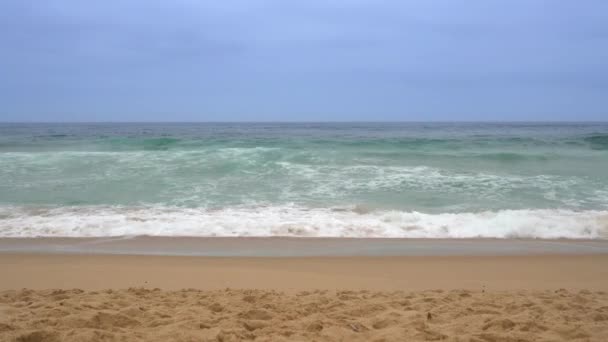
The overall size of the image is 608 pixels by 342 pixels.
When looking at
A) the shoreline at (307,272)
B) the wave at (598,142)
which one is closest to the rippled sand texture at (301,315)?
the shoreline at (307,272)

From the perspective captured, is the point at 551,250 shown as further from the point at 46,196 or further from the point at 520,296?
the point at 46,196

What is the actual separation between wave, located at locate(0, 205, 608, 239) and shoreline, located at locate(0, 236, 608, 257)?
26cm

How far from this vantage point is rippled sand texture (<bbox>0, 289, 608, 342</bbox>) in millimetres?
3273

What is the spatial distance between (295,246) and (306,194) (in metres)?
3.94

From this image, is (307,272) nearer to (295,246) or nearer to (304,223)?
(295,246)

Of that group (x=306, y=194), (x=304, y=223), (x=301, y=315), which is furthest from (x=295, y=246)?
(x=306, y=194)

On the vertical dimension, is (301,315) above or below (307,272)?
above

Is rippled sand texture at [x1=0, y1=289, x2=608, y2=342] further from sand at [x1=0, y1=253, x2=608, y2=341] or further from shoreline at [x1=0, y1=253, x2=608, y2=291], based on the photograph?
shoreline at [x1=0, y1=253, x2=608, y2=291]

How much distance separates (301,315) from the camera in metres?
3.80

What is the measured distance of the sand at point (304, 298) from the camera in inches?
132

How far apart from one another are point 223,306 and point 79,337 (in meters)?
1.21

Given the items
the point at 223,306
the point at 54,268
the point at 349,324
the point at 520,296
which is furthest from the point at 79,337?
the point at 520,296

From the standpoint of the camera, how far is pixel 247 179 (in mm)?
12641

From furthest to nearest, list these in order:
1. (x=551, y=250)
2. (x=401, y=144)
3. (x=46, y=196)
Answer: (x=401, y=144) → (x=46, y=196) → (x=551, y=250)
